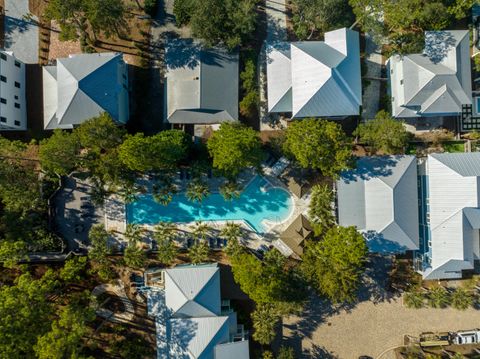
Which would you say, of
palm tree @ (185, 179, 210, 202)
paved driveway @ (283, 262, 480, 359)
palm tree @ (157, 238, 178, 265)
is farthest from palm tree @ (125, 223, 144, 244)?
paved driveway @ (283, 262, 480, 359)

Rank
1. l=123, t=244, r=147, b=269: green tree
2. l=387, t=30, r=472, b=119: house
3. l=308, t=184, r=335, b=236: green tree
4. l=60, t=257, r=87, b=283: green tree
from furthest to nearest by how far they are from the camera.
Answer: l=308, t=184, r=335, b=236: green tree
l=123, t=244, r=147, b=269: green tree
l=387, t=30, r=472, b=119: house
l=60, t=257, r=87, b=283: green tree

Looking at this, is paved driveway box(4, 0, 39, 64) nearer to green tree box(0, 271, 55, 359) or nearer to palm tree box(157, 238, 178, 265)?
green tree box(0, 271, 55, 359)

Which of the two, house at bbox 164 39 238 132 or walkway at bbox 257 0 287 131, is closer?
house at bbox 164 39 238 132

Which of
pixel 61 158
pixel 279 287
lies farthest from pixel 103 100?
pixel 279 287

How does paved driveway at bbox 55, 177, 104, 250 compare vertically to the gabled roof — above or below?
above

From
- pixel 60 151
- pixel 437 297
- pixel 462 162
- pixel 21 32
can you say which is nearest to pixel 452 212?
pixel 462 162

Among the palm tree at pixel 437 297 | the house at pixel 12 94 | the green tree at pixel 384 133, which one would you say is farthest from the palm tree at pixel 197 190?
the palm tree at pixel 437 297

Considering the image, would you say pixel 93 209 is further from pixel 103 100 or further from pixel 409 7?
pixel 409 7
